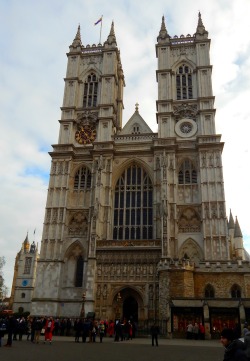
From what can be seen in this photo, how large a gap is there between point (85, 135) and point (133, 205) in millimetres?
10448

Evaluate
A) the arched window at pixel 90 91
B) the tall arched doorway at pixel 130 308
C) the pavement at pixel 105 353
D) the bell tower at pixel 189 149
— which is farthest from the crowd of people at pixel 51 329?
the arched window at pixel 90 91

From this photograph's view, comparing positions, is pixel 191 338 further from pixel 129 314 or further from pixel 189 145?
pixel 189 145

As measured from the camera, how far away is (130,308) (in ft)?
109

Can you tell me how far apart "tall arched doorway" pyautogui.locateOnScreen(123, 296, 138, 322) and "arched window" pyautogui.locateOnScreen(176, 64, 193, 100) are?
22.9 m

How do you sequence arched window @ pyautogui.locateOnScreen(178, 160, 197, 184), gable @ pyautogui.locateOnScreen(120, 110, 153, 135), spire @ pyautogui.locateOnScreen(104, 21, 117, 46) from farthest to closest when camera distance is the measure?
spire @ pyautogui.locateOnScreen(104, 21, 117, 46), gable @ pyautogui.locateOnScreen(120, 110, 153, 135), arched window @ pyautogui.locateOnScreen(178, 160, 197, 184)

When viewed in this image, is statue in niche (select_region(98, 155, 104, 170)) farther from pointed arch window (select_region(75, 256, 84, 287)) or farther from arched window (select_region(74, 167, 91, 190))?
pointed arch window (select_region(75, 256, 84, 287))

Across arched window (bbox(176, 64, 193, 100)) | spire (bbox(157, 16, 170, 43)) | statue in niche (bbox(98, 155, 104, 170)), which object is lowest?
statue in niche (bbox(98, 155, 104, 170))

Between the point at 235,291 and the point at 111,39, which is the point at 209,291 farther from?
the point at 111,39

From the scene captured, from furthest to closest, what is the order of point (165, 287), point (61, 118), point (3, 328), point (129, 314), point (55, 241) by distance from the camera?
point (61, 118)
point (55, 241)
point (129, 314)
point (165, 287)
point (3, 328)

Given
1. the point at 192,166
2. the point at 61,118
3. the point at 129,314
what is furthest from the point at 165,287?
the point at 61,118

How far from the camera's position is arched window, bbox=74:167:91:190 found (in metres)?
39.2

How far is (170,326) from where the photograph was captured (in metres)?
23.4

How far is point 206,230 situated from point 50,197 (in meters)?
16.4

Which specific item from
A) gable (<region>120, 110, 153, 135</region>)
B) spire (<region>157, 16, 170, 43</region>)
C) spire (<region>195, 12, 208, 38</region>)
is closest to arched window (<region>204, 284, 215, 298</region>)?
gable (<region>120, 110, 153, 135</region>)
